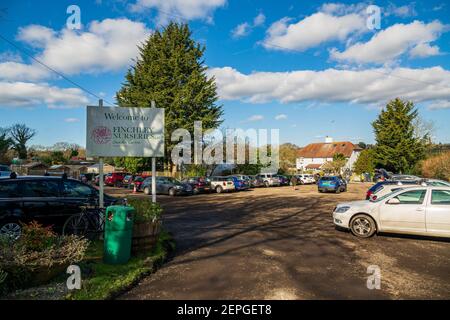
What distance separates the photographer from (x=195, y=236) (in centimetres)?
950

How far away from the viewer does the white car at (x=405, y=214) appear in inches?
340


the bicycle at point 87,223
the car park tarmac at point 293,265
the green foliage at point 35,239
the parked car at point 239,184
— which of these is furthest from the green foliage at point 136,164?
the green foliage at point 35,239

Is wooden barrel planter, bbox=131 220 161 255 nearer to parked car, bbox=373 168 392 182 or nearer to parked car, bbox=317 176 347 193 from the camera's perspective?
parked car, bbox=317 176 347 193

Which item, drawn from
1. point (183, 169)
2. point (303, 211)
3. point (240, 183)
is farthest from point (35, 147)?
point (303, 211)

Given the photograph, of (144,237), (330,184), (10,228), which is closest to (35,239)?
(144,237)

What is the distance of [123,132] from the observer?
860 cm

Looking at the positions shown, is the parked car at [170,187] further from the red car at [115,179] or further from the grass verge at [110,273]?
the grass verge at [110,273]

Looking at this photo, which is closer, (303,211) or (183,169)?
(303,211)

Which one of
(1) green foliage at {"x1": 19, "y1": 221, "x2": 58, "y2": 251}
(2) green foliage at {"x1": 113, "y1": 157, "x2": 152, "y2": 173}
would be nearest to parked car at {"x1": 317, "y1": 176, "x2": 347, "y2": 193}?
(2) green foliage at {"x1": 113, "y1": 157, "x2": 152, "y2": 173}

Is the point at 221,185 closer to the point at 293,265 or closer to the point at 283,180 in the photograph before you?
the point at 283,180

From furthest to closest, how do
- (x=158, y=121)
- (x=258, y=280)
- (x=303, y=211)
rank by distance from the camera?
(x=303, y=211) → (x=158, y=121) → (x=258, y=280)

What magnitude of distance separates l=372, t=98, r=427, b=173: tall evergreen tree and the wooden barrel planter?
48.1 m
